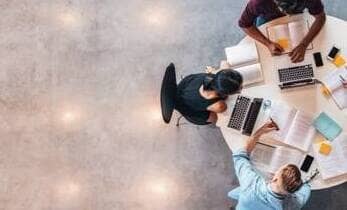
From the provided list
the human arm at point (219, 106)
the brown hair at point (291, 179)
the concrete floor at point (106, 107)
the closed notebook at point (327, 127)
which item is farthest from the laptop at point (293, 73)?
the concrete floor at point (106, 107)

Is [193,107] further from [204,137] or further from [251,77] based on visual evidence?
[204,137]

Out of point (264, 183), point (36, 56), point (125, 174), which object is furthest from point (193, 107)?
point (36, 56)

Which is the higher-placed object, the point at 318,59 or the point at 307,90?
the point at 318,59

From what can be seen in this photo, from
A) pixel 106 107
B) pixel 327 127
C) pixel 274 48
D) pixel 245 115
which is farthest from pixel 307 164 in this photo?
pixel 106 107

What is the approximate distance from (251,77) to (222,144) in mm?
940

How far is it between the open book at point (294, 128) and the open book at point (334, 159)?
0.28 feet

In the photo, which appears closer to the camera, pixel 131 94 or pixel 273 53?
pixel 273 53

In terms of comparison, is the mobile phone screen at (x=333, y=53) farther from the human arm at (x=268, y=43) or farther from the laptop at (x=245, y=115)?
the laptop at (x=245, y=115)

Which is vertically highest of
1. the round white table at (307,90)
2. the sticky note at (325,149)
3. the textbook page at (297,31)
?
the textbook page at (297,31)

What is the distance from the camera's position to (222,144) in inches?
166

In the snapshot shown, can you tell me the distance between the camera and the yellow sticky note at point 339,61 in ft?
11.1

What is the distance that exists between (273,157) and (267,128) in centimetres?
19

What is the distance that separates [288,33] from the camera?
11.3 feet

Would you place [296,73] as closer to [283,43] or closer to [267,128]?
[283,43]
